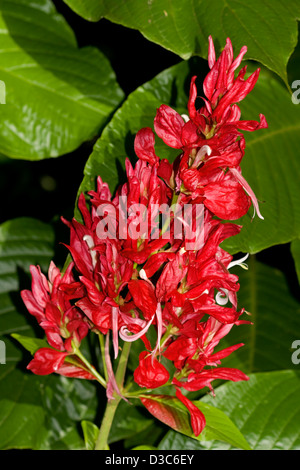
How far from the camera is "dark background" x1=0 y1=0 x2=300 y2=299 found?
37.9 inches

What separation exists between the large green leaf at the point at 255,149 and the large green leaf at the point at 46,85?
0.34ft

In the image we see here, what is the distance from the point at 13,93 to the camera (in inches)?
32.6

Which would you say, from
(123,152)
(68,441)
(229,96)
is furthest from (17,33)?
(68,441)

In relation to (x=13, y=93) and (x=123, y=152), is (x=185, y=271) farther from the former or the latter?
(x=13, y=93)

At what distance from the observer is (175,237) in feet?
1.85

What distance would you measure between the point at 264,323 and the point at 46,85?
517mm

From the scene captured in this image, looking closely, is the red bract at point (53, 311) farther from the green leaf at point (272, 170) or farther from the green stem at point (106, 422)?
the green leaf at point (272, 170)

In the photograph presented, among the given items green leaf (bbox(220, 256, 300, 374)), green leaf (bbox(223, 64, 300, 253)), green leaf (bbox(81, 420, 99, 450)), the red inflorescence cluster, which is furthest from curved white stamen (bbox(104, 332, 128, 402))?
green leaf (bbox(220, 256, 300, 374))

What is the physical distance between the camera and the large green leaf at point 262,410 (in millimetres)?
805

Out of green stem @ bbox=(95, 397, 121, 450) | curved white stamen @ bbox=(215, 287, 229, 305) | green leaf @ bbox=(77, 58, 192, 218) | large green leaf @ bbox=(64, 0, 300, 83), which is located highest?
large green leaf @ bbox=(64, 0, 300, 83)

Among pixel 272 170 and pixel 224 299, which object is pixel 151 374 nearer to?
pixel 224 299

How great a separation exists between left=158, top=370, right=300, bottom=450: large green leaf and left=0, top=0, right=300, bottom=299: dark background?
0.22m

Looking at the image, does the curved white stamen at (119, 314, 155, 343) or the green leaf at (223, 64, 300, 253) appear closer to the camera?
the curved white stamen at (119, 314, 155, 343)

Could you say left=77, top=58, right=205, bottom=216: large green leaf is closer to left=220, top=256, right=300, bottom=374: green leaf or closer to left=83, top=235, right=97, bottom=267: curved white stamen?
left=83, top=235, right=97, bottom=267: curved white stamen
